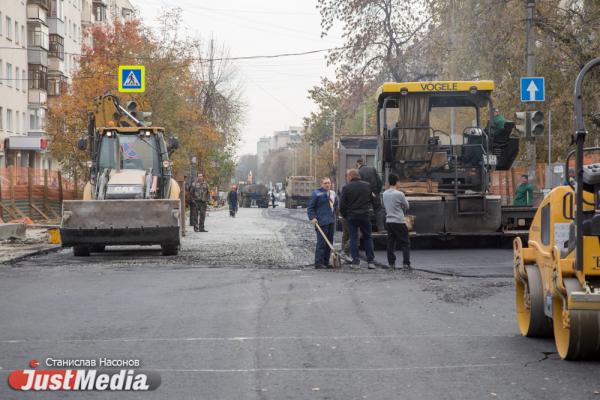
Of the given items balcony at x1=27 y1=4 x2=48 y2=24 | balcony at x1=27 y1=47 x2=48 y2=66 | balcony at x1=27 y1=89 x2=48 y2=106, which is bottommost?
balcony at x1=27 y1=89 x2=48 y2=106

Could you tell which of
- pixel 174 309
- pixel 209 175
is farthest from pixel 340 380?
pixel 209 175

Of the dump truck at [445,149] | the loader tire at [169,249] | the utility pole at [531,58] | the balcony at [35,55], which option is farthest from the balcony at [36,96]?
the dump truck at [445,149]

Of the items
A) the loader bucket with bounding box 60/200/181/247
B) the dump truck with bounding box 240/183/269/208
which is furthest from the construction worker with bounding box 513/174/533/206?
the dump truck with bounding box 240/183/269/208

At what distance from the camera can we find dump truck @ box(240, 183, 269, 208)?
88.1 metres

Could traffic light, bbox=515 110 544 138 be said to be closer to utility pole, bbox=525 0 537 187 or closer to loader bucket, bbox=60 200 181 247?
utility pole, bbox=525 0 537 187

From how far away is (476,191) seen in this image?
69.8 ft

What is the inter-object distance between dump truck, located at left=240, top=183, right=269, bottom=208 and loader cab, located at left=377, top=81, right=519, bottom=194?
66.2m

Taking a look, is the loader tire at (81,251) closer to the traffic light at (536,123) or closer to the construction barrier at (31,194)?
the traffic light at (536,123)

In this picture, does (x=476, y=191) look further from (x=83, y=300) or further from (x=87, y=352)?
(x=87, y=352)

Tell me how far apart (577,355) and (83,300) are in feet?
21.7

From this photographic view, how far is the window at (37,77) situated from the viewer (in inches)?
2554

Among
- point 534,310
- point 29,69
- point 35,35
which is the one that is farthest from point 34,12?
point 534,310

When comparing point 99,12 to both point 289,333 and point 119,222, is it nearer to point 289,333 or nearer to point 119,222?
point 119,222

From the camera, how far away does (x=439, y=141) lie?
21281 millimetres
